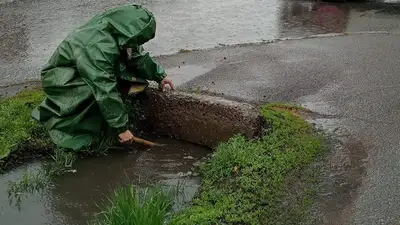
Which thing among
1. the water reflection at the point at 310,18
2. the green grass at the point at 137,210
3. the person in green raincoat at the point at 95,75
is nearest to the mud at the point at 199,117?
the person in green raincoat at the point at 95,75

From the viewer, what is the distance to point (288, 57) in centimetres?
700

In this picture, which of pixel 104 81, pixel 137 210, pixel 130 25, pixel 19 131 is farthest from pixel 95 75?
pixel 137 210

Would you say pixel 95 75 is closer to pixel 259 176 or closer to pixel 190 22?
pixel 259 176

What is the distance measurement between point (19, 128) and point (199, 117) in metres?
1.56

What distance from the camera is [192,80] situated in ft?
20.2

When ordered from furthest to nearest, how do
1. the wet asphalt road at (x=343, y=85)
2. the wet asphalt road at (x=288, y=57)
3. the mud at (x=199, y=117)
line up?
the mud at (x=199, y=117) < the wet asphalt road at (x=288, y=57) < the wet asphalt road at (x=343, y=85)

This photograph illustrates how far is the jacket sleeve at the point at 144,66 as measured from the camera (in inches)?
198

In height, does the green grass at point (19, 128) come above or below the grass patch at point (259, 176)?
below

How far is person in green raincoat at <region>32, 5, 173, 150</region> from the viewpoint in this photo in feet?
14.7

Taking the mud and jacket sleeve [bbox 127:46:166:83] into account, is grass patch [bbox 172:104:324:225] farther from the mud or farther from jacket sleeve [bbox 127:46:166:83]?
jacket sleeve [bbox 127:46:166:83]

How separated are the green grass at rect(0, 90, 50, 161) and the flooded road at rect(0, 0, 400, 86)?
1341 mm

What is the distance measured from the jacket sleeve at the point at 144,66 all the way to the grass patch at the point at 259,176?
42.7 inches

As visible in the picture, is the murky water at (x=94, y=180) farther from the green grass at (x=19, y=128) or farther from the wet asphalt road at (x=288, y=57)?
the wet asphalt road at (x=288, y=57)

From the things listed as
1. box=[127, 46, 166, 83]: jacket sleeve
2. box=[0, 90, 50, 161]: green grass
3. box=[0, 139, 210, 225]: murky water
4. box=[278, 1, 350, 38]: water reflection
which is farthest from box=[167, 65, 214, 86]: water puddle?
box=[278, 1, 350, 38]: water reflection
